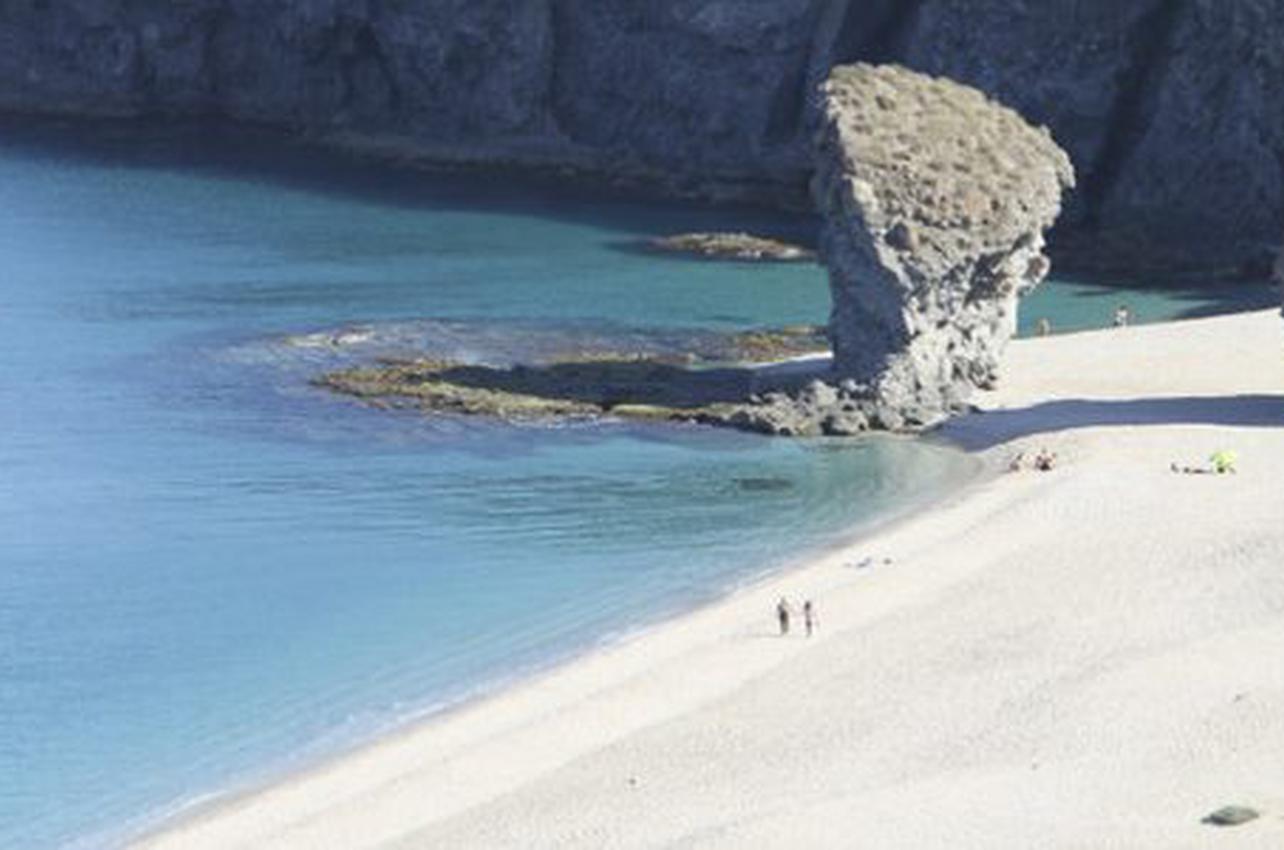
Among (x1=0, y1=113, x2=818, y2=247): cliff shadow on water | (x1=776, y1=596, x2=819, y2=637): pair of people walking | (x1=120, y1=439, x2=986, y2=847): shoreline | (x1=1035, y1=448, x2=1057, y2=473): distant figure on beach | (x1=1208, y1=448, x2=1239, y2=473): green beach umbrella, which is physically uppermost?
(x1=1208, y1=448, x2=1239, y2=473): green beach umbrella

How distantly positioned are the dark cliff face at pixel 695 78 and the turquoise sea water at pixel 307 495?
31.8 feet

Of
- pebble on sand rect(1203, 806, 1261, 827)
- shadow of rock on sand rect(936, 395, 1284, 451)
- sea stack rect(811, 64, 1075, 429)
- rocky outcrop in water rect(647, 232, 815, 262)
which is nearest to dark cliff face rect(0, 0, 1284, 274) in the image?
rocky outcrop in water rect(647, 232, 815, 262)

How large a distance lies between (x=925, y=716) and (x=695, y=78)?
7196 cm

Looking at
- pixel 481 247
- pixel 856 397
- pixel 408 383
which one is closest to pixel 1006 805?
pixel 856 397

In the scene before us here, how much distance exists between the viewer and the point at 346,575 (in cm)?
5338

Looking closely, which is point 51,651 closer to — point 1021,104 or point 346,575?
point 346,575

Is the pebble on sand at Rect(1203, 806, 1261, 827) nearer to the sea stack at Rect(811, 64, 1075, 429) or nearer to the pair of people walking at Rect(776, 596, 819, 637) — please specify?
the pair of people walking at Rect(776, 596, 819, 637)

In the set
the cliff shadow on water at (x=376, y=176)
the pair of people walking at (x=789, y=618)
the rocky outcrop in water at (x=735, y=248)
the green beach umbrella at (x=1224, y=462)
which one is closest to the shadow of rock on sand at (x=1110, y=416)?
the green beach umbrella at (x=1224, y=462)

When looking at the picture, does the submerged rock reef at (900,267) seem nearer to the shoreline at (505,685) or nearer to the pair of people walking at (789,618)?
the shoreline at (505,685)

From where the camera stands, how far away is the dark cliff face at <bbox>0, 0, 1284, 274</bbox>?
3725 inches

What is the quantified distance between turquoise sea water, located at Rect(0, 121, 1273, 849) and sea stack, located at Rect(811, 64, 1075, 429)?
356 cm

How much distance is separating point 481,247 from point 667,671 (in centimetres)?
5103

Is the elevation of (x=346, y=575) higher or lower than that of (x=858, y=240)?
→ lower

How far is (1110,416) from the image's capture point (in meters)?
65.6
